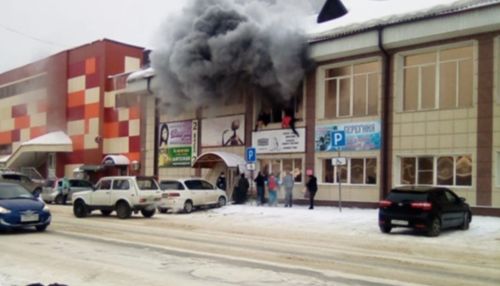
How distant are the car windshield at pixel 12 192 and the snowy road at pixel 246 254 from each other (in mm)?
1091

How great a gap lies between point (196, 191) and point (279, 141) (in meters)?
5.29

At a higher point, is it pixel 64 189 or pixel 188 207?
pixel 64 189

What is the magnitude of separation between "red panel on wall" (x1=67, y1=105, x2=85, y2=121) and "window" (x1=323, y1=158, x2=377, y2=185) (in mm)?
23036

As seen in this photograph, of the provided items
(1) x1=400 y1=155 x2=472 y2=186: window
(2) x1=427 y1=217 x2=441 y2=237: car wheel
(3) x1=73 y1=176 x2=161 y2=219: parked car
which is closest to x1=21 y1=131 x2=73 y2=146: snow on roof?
(3) x1=73 y1=176 x2=161 y2=219: parked car

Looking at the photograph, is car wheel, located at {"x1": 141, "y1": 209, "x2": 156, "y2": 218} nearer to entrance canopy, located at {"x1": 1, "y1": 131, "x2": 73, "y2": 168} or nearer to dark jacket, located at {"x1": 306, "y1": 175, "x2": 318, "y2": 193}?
dark jacket, located at {"x1": 306, "y1": 175, "x2": 318, "y2": 193}

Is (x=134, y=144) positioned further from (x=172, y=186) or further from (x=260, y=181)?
(x=172, y=186)

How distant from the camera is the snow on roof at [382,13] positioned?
21625mm

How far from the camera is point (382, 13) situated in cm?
2492

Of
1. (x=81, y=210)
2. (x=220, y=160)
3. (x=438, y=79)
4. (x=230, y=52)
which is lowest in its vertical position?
(x=81, y=210)

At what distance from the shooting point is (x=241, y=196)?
27062mm

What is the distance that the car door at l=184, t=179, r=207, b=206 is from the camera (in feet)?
79.7

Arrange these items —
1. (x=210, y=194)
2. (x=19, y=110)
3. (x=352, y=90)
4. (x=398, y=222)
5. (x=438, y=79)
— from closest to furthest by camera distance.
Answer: (x=398, y=222) → (x=438, y=79) → (x=352, y=90) → (x=210, y=194) → (x=19, y=110)

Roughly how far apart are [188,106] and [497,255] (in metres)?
21.9

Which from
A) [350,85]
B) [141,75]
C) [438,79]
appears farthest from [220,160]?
[438,79]
